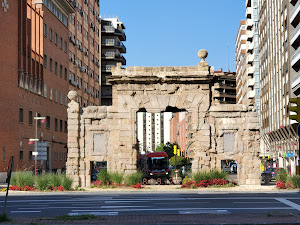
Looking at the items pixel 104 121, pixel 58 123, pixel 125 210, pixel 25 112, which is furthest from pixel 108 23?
pixel 125 210

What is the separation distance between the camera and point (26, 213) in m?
17.4

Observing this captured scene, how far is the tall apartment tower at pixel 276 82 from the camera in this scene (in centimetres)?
6625

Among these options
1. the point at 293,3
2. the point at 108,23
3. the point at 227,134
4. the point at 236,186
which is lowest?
the point at 236,186

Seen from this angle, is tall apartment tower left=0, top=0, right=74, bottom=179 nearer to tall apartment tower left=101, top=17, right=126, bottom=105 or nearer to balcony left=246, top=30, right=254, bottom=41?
tall apartment tower left=101, top=17, right=126, bottom=105

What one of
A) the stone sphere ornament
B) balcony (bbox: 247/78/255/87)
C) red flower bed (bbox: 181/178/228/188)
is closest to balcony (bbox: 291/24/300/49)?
the stone sphere ornament

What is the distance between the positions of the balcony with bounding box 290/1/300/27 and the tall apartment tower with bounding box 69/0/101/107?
28.3m

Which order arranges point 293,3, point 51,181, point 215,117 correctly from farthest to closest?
1. point 293,3
2. point 215,117
3. point 51,181

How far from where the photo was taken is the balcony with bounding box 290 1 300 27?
190 feet

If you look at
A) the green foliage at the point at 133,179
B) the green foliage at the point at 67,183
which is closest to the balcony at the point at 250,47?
the green foliage at the point at 133,179

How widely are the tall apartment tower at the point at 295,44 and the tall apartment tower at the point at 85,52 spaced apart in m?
28.2

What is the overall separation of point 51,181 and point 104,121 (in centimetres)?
550

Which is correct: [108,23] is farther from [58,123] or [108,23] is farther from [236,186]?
[236,186]

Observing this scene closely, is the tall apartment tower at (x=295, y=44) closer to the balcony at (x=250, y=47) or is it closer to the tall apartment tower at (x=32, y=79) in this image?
the tall apartment tower at (x=32, y=79)

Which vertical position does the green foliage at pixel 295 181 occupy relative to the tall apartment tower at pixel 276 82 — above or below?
below
